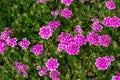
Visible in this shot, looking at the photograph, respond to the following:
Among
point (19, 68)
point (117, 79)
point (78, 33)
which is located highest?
point (78, 33)

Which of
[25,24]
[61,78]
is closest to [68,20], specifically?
[25,24]

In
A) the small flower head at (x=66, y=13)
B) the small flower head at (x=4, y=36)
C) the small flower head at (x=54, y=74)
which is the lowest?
the small flower head at (x=54, y=74)

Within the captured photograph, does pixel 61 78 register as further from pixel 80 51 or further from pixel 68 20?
pixel 68 20

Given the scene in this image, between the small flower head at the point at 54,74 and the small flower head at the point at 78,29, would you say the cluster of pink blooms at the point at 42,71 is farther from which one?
the small flower head at the point at 78,29

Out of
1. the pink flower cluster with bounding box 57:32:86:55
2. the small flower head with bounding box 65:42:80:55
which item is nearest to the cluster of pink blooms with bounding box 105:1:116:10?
the pink flower cluster with bounding box 57:32:86:55

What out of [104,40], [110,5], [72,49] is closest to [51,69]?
[72,49]

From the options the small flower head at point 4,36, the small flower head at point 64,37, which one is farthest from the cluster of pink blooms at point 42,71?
the small flower head at point 4,36
